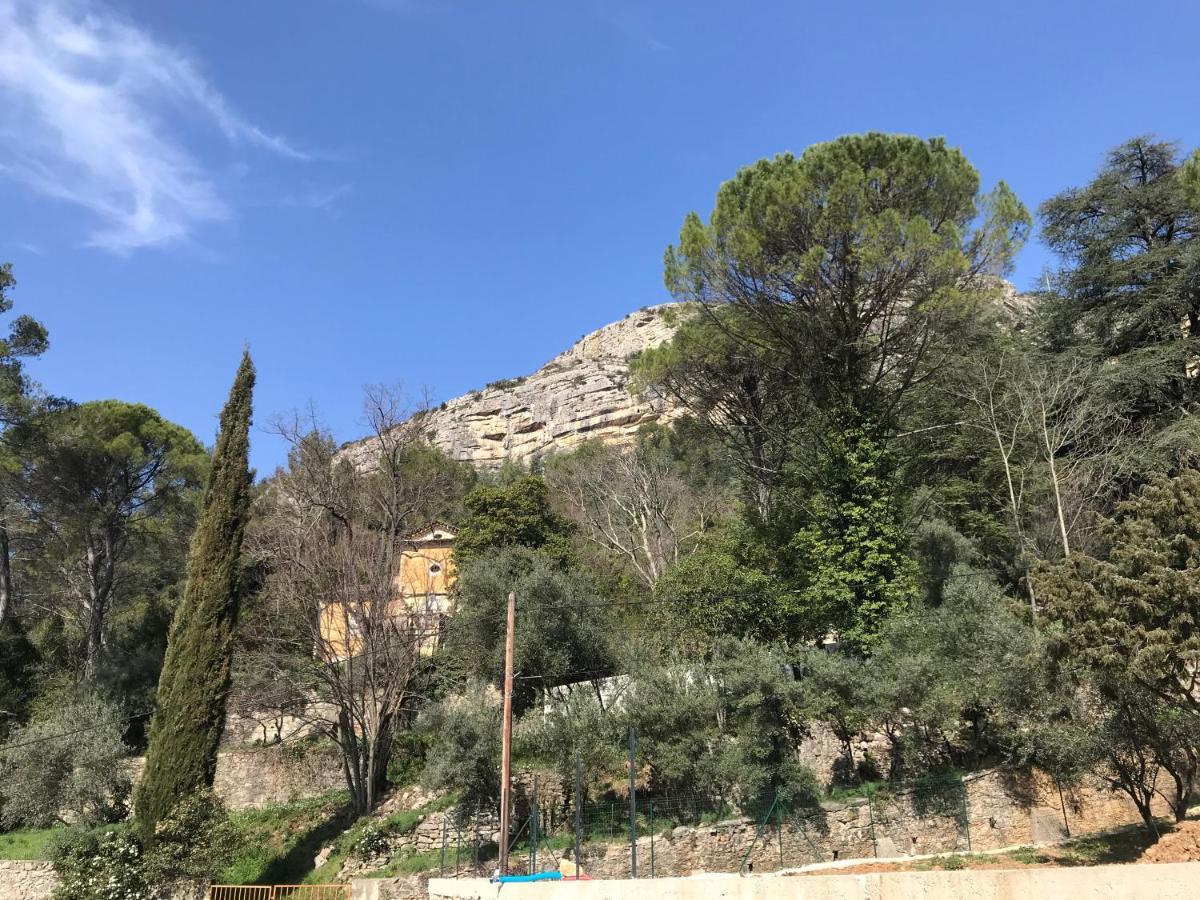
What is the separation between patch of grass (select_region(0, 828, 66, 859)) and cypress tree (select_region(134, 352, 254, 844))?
2375 millimetres

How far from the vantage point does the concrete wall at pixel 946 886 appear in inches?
204

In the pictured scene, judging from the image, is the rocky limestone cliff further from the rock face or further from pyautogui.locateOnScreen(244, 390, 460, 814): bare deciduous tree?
pyautogui.locateOnScreen(244, 390, 460, 814): bare deciduous tree

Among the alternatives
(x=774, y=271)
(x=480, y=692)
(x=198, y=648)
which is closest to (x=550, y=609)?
(x=480, y=692)

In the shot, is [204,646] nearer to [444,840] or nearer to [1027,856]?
[444,840]

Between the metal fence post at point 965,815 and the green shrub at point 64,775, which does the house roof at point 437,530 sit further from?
the metal fence post at point 965,815

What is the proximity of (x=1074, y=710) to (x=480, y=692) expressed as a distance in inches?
518

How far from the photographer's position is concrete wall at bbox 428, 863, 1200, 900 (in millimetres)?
5184

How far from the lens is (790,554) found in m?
22.0

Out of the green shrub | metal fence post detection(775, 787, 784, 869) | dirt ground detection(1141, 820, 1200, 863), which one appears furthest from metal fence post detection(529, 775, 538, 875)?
the green shrub

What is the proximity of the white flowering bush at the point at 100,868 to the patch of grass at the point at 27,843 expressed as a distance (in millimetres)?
745

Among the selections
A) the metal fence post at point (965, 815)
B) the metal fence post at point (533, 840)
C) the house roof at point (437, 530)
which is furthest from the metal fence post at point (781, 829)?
the house roof at point (437, 530)

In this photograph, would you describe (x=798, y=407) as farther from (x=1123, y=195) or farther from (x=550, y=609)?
(x=1123, y=195)

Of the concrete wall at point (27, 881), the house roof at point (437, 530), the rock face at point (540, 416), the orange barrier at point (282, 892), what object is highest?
the rock face at point (540, 416)

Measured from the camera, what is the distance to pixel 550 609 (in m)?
22.6
